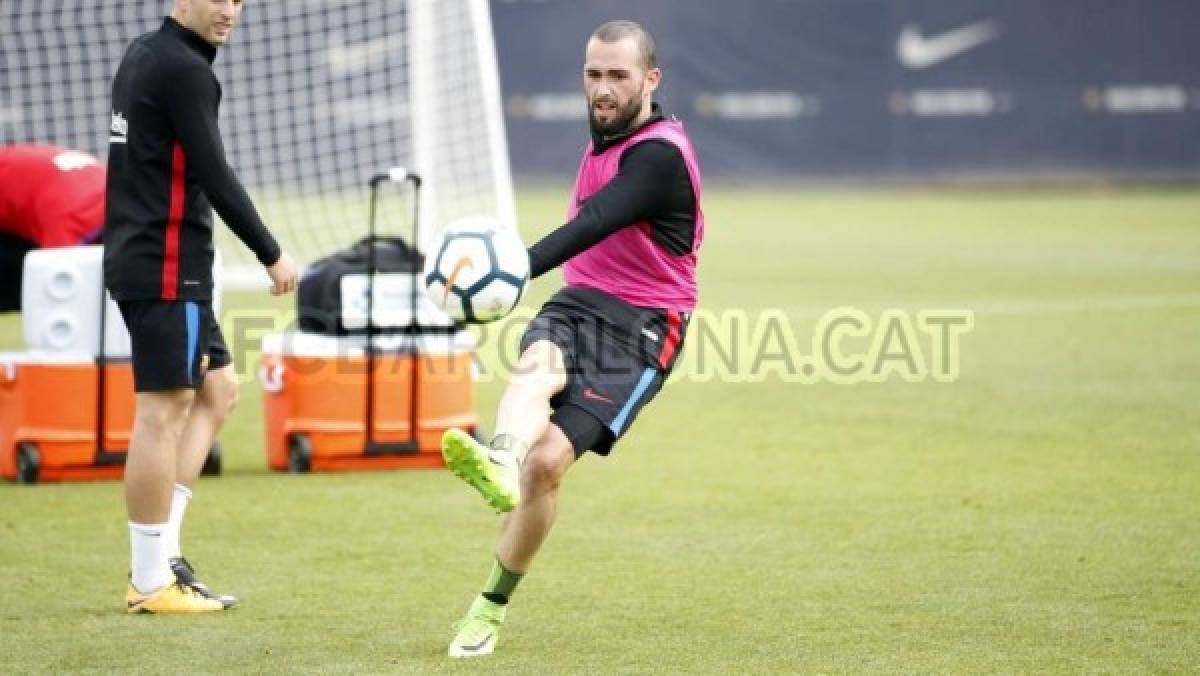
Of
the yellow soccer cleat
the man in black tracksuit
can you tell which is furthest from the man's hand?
the yellow soccer cleat

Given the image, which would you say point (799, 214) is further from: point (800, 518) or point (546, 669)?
point (546, 669)

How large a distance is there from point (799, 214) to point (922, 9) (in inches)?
209

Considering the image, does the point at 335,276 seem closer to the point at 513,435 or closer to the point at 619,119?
the point at 619,119

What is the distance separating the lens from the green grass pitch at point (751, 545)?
601 centimetres

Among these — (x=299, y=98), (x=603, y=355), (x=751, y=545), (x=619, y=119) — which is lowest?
(x=751, y=545)

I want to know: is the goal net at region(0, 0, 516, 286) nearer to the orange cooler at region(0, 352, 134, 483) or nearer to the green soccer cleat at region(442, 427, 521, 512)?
the orange cooler at region(0, 352, 134, 483)

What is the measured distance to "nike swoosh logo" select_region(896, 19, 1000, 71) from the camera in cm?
3039

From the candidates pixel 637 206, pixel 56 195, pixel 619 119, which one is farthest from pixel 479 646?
pixel 56 195

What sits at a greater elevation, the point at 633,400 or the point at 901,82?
the point at 901,82

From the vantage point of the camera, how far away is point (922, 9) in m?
30.6

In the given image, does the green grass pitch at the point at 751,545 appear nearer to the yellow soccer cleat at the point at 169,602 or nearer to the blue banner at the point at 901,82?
the yellow soccer cleat at the point at 169,602

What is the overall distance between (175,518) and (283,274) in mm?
962

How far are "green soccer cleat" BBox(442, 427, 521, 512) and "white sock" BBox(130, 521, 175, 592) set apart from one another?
60.0 inches

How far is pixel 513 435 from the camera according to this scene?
5.62m
